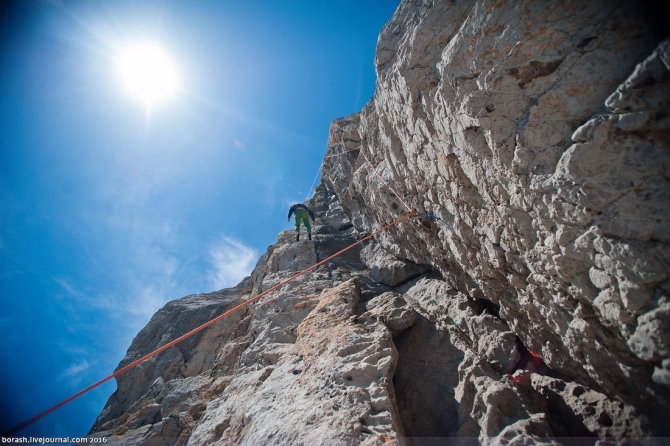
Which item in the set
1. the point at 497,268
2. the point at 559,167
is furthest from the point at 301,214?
the point at 559,167

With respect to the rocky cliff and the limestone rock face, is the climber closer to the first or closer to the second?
the rocky cliff

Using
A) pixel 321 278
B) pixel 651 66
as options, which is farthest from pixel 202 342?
pixel 651 66

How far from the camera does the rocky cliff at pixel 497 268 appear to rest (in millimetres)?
3127

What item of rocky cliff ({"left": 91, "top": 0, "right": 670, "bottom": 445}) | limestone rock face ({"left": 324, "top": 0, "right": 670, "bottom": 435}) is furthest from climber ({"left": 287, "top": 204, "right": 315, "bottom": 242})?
limestone rock face ({"left": 324, "top": 0, "right": 670, "bottom": 435})

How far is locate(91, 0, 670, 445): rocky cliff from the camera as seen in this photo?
313cm

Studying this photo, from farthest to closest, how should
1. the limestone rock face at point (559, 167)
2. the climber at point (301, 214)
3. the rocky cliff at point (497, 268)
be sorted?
the climber at point (301, 214) < the rocky cliff at point (497, 268) < the limestone rock face at point (559, 167)

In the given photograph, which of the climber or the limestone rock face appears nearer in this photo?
the limestone rock face

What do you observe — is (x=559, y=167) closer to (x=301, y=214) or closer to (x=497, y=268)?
(x=497, y=268)

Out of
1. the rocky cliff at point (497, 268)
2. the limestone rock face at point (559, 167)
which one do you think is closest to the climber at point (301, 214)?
the rocky cliff at point (497, 268)

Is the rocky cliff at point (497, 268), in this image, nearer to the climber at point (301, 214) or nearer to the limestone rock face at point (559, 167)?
the limestone rock face at point (559, 167)

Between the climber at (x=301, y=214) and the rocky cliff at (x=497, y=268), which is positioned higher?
the climber at (x=301, y=214)

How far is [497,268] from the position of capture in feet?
18.2

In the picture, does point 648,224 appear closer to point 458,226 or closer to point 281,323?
point 458,226

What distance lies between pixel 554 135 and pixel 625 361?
3006 millimetres
